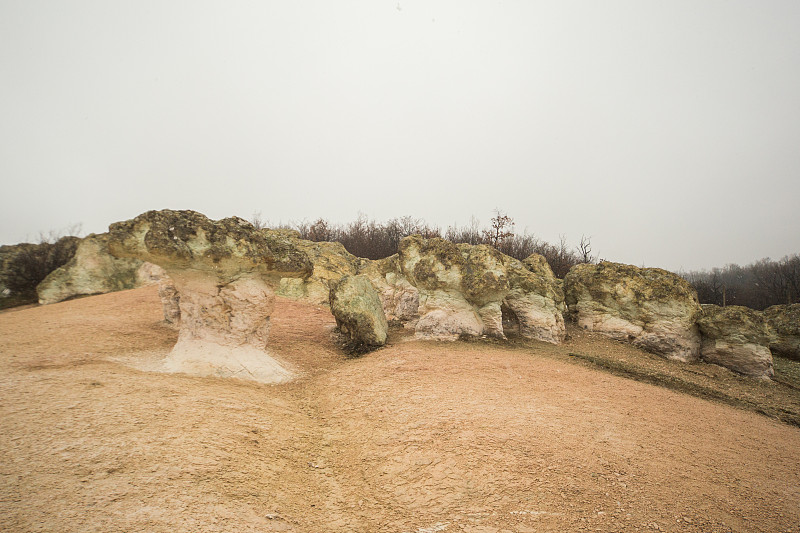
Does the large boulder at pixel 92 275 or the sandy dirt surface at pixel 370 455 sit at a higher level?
the large boulder at pixel 92 275

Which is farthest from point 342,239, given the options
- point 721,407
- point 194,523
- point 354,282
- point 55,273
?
point 194,523

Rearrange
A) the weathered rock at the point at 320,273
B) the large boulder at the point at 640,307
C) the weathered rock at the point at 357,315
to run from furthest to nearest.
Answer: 1. the weathered rock at the point at 320,273
2. the large boulder at the point at 640,307
3. the weathered rock at the point at 357,315

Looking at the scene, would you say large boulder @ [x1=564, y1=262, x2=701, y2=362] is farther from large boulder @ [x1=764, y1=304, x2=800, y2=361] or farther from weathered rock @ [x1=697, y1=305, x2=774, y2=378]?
large boulder @ [x1=764, y1=304, x2=800, y2=361]

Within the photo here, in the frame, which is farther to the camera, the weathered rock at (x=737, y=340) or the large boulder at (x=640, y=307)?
the large boulder at (x=640, y=307)

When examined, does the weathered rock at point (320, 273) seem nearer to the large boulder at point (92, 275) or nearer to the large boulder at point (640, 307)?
the large boulder at point (92, 275)

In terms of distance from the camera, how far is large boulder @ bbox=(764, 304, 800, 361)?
935cm

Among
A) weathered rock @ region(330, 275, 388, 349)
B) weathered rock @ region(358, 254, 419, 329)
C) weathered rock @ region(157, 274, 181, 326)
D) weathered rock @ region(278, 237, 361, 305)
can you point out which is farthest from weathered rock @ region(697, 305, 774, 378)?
weathered rock @ region(157, 274, 181, 326)

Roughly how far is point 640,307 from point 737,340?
74.0 inches

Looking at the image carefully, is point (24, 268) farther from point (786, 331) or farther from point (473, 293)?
point (786, 331)

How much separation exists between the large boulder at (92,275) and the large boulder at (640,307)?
46.3 feet

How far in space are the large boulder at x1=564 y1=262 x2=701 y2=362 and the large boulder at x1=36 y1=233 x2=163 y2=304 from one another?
46.3 feet

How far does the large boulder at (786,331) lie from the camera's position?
935 cm

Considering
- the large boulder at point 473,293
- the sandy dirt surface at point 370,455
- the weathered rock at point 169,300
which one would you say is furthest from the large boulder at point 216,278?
the large boulder at point 473,293

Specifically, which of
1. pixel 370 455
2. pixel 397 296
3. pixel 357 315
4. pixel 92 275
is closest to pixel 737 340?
pixel 397 296
